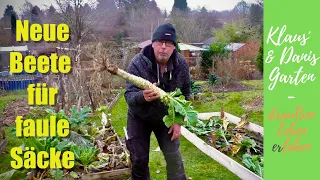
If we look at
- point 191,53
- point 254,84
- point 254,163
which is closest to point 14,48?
point 254,163

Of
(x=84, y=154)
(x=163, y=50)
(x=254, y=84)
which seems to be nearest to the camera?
(x=163, y=50)

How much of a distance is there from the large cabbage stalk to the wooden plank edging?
0.84m

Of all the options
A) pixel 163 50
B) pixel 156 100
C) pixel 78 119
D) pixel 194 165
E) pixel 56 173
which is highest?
pixel 163 50

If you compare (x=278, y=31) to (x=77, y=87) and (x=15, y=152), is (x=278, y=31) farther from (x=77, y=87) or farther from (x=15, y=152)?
(x=77, y=87)

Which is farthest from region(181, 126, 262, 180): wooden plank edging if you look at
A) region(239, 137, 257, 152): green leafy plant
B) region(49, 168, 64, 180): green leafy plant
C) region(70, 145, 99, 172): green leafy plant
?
region(49, 168, 64, 180): green leafy plant

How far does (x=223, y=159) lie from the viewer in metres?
2.60

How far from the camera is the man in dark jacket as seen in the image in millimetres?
1672

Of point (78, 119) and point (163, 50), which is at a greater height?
point (163, 50)

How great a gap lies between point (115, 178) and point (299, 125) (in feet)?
4.54

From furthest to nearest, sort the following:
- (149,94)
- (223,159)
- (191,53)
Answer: (191,53) < (223,159) < (149,94)

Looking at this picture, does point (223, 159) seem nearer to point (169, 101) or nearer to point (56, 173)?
point (169, 101)

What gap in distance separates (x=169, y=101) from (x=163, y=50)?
0.91ft

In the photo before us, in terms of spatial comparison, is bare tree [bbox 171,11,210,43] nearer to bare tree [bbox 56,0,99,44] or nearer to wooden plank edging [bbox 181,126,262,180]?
bare tree [bbox 56,0,99,44]

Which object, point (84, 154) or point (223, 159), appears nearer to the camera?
point (84, 154)
